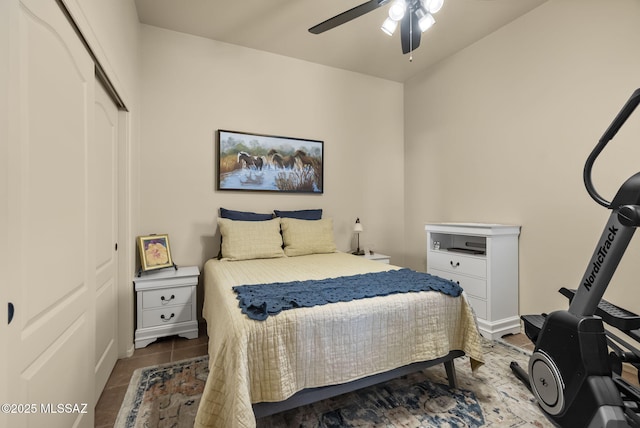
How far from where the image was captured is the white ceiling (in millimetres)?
2547

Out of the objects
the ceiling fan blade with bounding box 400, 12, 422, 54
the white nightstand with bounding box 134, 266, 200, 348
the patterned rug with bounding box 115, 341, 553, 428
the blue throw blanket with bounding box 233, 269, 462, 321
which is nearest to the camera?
the blue throw blanket with bounding box 233, 269, 462, 321

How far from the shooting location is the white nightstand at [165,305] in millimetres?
2402

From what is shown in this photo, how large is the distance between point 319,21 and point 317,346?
9.54 feet

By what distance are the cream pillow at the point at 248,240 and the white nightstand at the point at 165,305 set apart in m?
0.39

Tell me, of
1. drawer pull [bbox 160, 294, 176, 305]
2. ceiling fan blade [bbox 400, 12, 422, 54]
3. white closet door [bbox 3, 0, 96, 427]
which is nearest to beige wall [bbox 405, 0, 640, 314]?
ceiling fan blade [bbox 400, 12, 422, 54]

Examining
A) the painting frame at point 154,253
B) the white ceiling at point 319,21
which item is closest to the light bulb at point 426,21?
the white ceiling at point 319,21

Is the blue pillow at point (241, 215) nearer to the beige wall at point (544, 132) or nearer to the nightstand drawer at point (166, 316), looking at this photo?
the nightstand drawer at point (166, 316)

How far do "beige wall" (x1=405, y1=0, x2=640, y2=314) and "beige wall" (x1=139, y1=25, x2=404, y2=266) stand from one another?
81 centimetres

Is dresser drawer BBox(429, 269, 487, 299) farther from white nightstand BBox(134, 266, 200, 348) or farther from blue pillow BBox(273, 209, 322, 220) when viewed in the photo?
white nightstand BBox(134, 266, 200, 348)

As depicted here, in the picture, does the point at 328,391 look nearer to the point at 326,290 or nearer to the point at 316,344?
the point at 316,344

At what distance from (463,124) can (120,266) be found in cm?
372

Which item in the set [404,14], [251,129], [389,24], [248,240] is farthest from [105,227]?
[404,14]

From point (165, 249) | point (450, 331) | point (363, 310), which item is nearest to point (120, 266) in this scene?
point (165, 249)

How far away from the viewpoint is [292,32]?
2957mm
